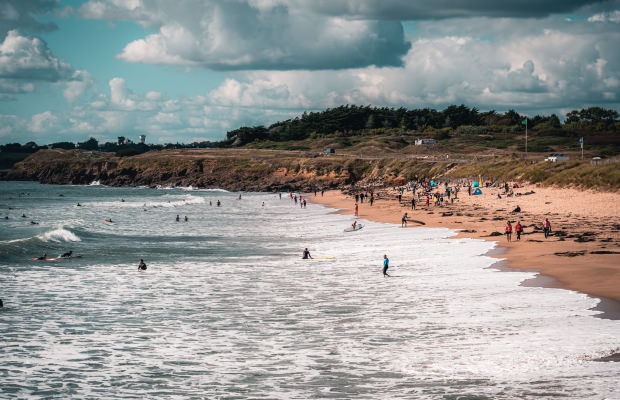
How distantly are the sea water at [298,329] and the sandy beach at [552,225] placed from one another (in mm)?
1674

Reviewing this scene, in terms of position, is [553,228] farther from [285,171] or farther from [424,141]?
[424,141]

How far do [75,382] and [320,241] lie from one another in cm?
2829

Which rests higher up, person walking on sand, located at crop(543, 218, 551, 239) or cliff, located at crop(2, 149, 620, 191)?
cliff, located at crop(2, 149, 620, 191)

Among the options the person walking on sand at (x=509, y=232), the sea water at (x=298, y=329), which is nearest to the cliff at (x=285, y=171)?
the person walking on sand at (x=509, y=232)

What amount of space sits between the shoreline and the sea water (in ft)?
3.79

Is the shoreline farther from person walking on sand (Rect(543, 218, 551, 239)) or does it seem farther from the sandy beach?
person walking on sand (Rect(543, 218, 551, 239))

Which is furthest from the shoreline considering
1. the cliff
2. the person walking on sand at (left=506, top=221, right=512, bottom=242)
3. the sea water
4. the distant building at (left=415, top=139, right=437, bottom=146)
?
the distant building at (left=415, top=139, right=437, bottom=146)

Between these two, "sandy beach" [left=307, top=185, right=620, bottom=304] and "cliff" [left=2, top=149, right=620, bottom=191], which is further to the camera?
"cliff" [left=2, top=149, right=620, bottom=191]

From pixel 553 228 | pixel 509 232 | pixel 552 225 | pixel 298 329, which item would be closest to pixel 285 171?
pixel 552 225

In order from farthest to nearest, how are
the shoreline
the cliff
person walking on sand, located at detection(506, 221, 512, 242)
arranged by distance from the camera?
the cliff, person walking on sand, located at detection(506, 221, 512, 242), the shoreline

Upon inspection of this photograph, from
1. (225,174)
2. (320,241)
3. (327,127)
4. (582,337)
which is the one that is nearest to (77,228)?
(320,241)

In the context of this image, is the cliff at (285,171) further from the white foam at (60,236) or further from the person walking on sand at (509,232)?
the white foam at (60,236)

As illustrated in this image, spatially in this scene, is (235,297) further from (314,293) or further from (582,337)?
(582,337)

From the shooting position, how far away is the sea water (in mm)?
13273
